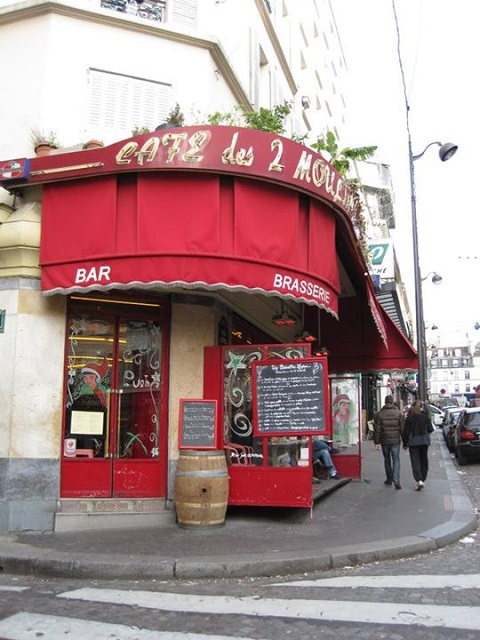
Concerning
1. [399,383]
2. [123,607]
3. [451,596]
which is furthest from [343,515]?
[399,383]

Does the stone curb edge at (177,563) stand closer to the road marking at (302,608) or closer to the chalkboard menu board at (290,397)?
the road marking at (302,608)

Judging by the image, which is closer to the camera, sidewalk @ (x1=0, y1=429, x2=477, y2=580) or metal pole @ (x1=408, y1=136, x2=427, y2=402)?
sidewalk @ (x1=0, y1=429, x2=477, y2=580)

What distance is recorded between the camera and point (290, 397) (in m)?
8.38

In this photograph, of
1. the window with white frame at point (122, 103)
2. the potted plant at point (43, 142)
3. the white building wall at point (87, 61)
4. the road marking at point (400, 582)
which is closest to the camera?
the road marking at point (400, 582)

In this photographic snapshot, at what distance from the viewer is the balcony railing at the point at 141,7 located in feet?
31.7

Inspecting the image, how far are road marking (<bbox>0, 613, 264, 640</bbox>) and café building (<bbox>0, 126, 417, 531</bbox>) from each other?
3166 mm

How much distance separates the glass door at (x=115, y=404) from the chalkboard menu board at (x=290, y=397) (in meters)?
1.36

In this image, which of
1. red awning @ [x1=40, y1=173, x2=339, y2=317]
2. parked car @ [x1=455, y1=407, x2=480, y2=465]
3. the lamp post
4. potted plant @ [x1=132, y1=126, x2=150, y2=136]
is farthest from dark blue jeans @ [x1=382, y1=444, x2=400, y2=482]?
potted plant @ [x1=132, y1=126, x2=150, y2=136]

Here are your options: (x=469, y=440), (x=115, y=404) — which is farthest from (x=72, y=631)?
(x=469, y=440)

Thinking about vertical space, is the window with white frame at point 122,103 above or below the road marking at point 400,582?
above

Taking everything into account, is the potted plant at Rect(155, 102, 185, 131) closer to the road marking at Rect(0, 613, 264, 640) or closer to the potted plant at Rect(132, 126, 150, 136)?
the potted plant at Rect(132, 126, 150, 136)

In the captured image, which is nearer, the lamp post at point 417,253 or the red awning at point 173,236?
the red awning at point 173,236

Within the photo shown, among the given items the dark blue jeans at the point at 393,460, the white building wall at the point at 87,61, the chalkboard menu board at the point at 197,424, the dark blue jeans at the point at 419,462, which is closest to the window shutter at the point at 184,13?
the white building wall at the point at 87,61

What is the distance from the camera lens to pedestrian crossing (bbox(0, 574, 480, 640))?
4488mm
